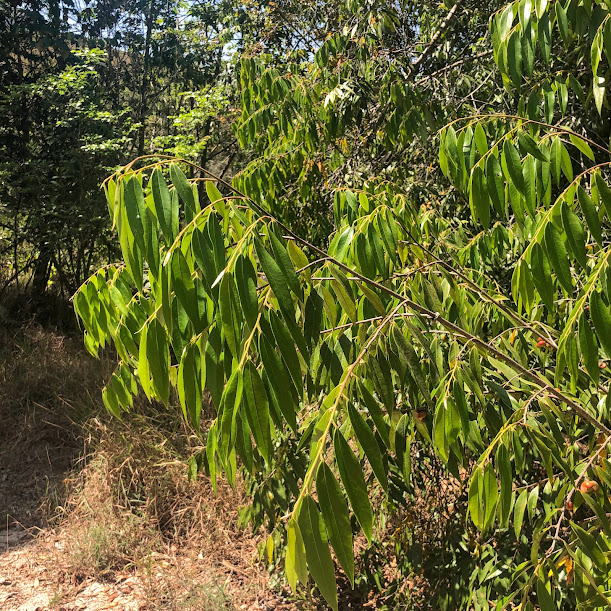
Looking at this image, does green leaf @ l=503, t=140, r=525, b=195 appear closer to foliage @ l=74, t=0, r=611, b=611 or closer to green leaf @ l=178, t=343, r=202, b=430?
foliage @ l=74, t=0, r=611, b=611

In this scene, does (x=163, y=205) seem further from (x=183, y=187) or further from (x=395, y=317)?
(x=395, y=317)

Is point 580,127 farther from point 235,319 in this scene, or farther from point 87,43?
point 87,43

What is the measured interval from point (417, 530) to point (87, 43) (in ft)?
22.6

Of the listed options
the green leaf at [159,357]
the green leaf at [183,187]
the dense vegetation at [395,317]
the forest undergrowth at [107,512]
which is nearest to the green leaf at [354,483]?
the dense vegetation at [395,317]

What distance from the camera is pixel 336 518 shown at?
60 cm

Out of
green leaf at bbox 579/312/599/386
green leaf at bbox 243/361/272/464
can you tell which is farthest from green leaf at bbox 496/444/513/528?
green leaf at bbox 243/361/272/464

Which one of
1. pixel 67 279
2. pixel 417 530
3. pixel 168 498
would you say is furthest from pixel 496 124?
pixel 67 279

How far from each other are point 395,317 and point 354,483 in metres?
0.35

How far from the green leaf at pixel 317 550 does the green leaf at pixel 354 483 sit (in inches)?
2.0

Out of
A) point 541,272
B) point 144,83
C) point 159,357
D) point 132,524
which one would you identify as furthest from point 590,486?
point 144,83

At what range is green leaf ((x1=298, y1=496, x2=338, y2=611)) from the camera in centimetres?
57

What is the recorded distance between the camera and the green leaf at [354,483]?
2.08ft

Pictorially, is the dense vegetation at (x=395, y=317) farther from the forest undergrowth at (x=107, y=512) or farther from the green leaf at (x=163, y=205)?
the forest undergrowth at (x=107, y=512)

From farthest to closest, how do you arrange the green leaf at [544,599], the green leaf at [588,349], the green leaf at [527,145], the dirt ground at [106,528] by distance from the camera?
the dirt ground at [106,528] → the green leaf at [527,145] → the green leaf at [588,349] → the green leaf at [544,599]
